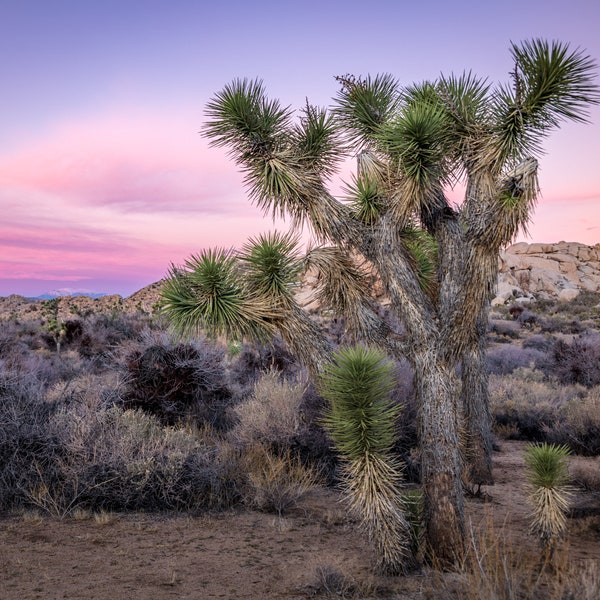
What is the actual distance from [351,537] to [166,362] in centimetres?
451

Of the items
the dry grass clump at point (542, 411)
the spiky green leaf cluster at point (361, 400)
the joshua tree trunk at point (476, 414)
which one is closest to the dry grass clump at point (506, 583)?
the spiky green leaf cluster at point (361, 400)

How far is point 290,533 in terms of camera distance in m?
6.36

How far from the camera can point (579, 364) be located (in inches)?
591

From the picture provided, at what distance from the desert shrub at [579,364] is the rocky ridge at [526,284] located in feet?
74.1

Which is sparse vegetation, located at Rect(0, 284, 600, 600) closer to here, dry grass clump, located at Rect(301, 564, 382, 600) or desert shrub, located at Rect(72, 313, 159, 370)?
dry grass clump, located at Rect(301, 564, 382, 600)

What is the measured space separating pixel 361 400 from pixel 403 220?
1.98 metres

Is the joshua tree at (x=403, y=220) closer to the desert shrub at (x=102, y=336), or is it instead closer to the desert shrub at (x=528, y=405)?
the desert shrub at (x=528, y=405)

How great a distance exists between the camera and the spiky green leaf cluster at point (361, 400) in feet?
15.5

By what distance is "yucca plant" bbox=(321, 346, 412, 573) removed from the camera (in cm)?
476

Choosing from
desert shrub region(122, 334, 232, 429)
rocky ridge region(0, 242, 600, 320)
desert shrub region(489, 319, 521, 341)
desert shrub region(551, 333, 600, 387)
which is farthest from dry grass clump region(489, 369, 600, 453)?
rocky ridge region(0, 242, 600, 320)

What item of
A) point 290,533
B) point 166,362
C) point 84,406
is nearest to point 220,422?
point 166,362


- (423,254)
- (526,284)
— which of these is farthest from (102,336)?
(526,284)

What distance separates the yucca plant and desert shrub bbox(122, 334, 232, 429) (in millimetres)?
4791

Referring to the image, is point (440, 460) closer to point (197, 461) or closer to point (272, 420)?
point (197, 461)
